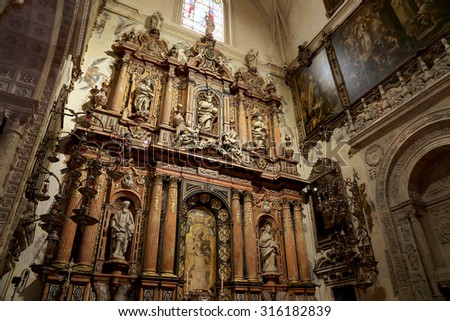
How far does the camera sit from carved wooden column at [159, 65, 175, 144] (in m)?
9.35

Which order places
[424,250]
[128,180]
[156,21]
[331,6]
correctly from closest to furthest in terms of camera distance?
[424,250] < [128,180] < [156,21] < [331,6]

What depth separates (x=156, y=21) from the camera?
38.4ft

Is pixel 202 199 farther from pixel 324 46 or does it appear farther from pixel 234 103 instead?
pixel 324 46

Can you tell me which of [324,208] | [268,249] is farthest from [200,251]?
[324,208]

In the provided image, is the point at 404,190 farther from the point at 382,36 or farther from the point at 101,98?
the point at 101,98

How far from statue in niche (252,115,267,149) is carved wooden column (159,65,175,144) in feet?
11.1

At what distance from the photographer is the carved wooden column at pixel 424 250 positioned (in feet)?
22.3

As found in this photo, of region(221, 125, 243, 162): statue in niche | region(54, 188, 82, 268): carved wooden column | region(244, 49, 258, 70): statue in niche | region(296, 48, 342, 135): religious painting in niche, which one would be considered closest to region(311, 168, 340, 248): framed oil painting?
region(296, 48, 342, 135): religious painting in niche

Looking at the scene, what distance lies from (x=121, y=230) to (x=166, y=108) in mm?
4366

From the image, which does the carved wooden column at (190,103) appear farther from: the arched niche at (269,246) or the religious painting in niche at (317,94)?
the religious painting in niche at (317,94)

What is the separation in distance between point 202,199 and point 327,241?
423 centimetres

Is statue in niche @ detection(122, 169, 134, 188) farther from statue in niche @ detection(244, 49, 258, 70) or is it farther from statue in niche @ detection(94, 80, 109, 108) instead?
statue in niche @ detection(244, 49, 258, 70)

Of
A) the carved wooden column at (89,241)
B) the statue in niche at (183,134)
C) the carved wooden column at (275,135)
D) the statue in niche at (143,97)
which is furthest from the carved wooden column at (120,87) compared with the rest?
the carved wooden column at (275,135)

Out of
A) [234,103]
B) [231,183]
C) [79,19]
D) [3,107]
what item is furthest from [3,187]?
[234,103]
